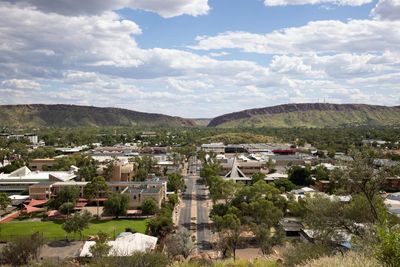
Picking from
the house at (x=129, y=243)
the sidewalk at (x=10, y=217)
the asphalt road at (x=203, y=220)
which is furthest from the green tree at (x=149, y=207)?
the sidewalk at (x=10, y=217)

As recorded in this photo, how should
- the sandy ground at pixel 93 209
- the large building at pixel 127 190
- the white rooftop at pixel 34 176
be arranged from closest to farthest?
the sandy ground at pixel 93 209, the large building at pixel 127 190, the white rooftop at pixel 34 176

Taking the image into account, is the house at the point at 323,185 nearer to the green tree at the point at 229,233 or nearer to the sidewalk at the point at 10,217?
the green tree at the point at 229,233

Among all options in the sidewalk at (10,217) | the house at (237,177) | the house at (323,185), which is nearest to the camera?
the sidewalk at (10,217)

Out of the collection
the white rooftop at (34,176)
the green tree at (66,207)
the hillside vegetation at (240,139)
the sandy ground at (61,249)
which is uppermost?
the hillside vegetation at (240,139)

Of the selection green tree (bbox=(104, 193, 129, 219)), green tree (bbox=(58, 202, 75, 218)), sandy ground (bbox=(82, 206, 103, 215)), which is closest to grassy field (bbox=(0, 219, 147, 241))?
green tree (bbox=(104, 193, 129, 219))

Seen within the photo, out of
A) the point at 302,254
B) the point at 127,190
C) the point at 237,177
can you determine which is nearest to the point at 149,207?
the point at 127,190

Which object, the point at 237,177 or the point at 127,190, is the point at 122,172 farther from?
the point at 237,177

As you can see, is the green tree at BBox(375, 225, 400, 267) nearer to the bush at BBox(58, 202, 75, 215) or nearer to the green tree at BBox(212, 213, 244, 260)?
the green tree at BBox(212, 213, 244, 260)
